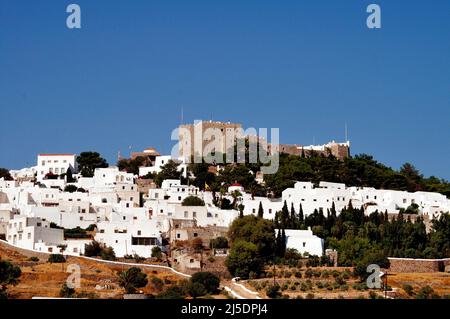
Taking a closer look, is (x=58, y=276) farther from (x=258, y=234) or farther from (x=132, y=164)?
(x=132, y=164)

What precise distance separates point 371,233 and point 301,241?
3.29m

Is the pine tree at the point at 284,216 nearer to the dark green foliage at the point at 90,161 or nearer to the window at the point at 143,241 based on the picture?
the window at the point at 143,241

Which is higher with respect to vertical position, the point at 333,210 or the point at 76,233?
the point at 333,210

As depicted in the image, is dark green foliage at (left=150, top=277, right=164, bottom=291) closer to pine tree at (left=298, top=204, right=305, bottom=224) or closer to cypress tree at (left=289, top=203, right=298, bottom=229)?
cypress tree at (left=289, top=203, right=298, bottom=229)

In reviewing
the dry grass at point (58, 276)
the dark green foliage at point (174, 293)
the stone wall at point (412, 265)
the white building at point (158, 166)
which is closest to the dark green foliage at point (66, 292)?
the dry grass at point (58, 276)

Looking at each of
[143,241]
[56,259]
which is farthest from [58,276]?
[143,241]

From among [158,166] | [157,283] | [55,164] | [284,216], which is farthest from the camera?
[158,166]

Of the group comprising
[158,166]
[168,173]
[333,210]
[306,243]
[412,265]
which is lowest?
[412,265]

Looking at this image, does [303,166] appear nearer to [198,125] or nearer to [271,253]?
[198,125]

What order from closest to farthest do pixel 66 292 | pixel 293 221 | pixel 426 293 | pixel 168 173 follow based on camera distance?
pixel 66 292 → pixel 426 293 → pixel 293 221 → pixel 168 173

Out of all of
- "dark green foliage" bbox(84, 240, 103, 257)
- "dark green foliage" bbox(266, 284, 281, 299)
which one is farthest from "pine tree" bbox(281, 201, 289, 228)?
"dark green foliage" bbox(266, 284, 281, 299)

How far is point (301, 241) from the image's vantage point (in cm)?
4550

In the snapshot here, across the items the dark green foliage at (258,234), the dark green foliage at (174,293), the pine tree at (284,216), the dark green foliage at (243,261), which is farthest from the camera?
the pine tree at (284,216)
